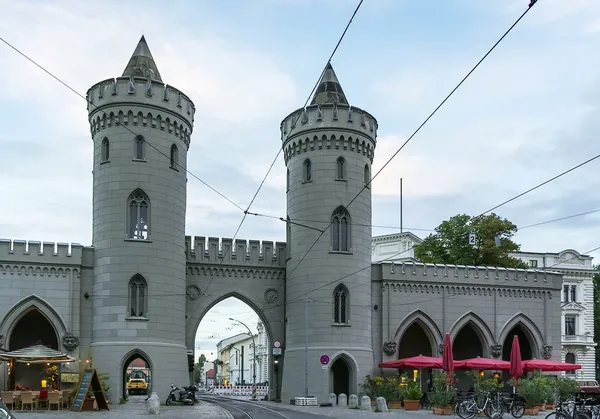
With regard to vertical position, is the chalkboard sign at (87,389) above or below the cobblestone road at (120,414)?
above

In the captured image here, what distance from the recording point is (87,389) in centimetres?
3002

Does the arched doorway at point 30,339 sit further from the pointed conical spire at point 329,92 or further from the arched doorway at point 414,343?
the arched doorway at point 414,343

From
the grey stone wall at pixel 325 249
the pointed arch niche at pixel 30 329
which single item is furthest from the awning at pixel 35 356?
the grey stone wall at pixel 325 249

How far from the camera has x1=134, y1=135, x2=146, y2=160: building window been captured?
37531 mm

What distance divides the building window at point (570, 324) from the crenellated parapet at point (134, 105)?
40.3 metres

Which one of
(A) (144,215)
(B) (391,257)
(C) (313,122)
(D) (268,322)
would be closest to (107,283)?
(A) (144,215)

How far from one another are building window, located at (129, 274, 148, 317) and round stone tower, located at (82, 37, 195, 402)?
4 centimetres

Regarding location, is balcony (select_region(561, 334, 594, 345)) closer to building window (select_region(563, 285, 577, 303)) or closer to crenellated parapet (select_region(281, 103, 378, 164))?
building window (select_region(563, 285, 577, 303))

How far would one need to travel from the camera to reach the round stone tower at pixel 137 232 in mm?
36250

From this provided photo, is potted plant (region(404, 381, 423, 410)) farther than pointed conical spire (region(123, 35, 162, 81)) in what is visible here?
No

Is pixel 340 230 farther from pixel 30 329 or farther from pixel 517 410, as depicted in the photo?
pixel 30 329

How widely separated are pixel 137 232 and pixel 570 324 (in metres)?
41.7

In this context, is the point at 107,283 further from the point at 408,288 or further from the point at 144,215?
the point at 408,288

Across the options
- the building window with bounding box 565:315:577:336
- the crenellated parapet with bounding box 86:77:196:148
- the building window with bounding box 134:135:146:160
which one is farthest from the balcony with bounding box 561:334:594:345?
the building window with bounding box 134:135:146:160
